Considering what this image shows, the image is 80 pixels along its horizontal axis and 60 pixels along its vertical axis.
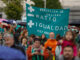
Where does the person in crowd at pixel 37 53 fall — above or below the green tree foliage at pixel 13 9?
above

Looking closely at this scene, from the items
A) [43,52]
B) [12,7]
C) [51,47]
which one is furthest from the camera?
[12,7]

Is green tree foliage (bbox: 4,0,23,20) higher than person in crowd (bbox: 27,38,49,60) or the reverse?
the reverse

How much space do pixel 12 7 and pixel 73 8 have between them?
514 inches

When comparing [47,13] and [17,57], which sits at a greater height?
[17,57]

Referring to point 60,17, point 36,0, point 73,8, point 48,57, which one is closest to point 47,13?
point 60,17

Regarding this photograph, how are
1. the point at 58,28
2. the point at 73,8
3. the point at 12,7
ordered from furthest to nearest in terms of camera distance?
the point at 73,8 → the point at 12,7 → the point at 58,28

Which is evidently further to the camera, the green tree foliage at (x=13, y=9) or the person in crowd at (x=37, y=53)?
the green tree foliage at (x=13, y=9)

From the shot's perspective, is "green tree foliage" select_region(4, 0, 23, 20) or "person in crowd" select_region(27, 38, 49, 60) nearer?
"person in crowd" select_region(27, 38, 49, 60)

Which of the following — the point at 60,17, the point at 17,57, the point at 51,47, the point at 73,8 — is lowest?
the point at 73,8

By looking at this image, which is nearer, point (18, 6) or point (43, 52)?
point (43, 52)

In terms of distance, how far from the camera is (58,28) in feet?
30.8

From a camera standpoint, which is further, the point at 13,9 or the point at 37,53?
the point at 13,9

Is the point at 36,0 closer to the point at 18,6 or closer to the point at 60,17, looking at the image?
the point at 18,6

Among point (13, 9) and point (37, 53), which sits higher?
point (37, 53)
